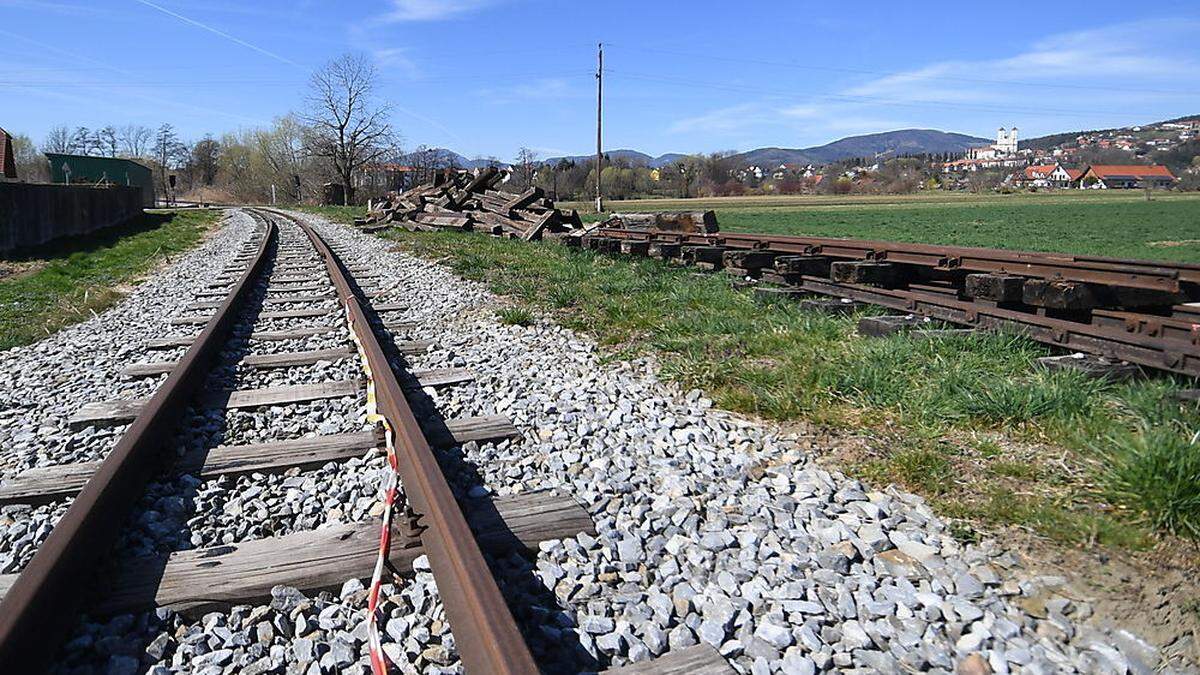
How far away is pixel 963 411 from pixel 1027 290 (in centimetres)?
215

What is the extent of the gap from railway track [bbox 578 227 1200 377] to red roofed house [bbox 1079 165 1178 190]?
527 ft

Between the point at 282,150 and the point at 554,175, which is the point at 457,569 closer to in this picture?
the point at 554,175

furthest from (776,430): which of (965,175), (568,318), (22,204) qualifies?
(965,175)

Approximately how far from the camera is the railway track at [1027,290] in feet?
14.9

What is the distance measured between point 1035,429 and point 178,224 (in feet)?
99.4

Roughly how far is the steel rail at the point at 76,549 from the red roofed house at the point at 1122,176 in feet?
548

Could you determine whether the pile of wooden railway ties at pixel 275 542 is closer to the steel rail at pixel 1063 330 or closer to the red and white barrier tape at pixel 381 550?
the red and white barrier tape at pixel 381 550

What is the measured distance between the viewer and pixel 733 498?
10.4ft

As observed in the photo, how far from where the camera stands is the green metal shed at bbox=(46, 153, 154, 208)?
50.9m

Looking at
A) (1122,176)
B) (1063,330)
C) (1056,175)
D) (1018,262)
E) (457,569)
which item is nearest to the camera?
(457,569)

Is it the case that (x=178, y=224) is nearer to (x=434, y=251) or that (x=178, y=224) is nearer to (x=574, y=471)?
Answer: (x=434, y=251)

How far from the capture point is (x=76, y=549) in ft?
8.00

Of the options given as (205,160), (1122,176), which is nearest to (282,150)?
(205,160)

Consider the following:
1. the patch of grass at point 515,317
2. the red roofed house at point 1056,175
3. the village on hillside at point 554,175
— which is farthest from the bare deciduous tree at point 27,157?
the red roofed house at point 1056,175
